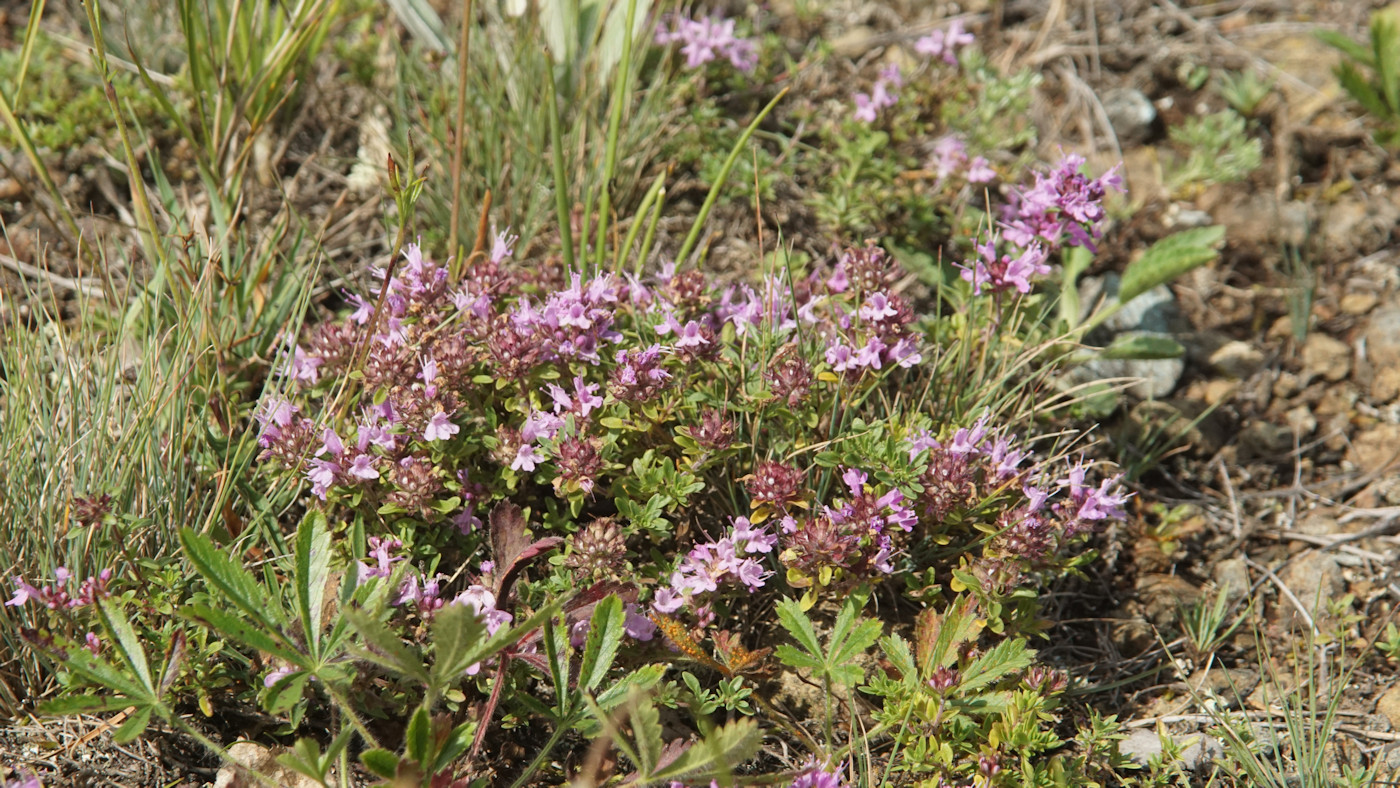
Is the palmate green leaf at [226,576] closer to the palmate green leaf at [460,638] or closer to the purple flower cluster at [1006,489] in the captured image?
the palmate green leaf at [460,638]

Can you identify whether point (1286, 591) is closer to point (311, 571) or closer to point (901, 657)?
point (901, 657)

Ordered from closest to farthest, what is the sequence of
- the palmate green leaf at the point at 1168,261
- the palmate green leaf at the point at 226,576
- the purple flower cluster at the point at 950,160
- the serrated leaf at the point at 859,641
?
the palmate green leaf at the point at 226,576 → the serrated leaf at the point at 859,641 → the palmate green leaf at the point at 1168,261 → the purple flower cluster at the point at 950,160

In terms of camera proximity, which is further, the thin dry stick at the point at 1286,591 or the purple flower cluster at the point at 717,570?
the thin dry stick at the point at 1286,591

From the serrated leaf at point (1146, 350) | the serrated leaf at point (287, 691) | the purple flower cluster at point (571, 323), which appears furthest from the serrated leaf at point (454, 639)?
the serrated leaf at point (1146, 350)

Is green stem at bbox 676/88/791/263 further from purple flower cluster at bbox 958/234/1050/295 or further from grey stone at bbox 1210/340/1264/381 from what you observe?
grey stone at bbox 1210/340/1264/381

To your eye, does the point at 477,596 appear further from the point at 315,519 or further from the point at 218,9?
the point at 218,9

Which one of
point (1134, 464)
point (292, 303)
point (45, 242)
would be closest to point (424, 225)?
point (292, 303)

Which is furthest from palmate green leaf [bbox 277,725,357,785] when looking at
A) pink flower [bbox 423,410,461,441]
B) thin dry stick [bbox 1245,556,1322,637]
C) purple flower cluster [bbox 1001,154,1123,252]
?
thin dry stick [bbox 1245,556,1322,637]
